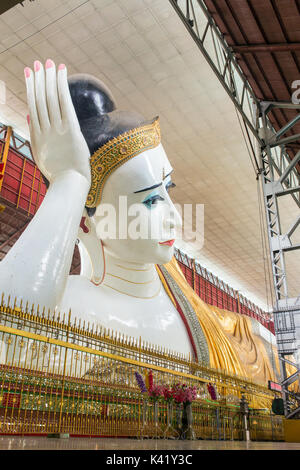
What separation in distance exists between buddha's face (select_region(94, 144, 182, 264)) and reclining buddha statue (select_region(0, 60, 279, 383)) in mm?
13

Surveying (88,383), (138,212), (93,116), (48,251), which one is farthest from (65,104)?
(88,383)

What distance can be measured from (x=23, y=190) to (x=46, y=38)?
4.49 metres

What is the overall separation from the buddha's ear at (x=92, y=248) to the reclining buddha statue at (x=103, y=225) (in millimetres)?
16

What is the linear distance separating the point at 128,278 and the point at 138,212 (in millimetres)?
910

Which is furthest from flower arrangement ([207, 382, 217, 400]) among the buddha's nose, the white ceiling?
the white ceiling

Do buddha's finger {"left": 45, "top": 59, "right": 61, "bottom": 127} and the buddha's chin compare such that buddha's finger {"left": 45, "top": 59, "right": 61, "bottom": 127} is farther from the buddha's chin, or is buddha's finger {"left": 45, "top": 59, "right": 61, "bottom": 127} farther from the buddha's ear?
the buddha's chin

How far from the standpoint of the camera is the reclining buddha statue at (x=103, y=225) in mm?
4324

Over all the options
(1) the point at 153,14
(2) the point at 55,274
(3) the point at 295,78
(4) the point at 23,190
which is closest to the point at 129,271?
(2) the point at 55,274

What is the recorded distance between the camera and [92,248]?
19.4 ft

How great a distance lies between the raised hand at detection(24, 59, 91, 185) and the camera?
187 inches

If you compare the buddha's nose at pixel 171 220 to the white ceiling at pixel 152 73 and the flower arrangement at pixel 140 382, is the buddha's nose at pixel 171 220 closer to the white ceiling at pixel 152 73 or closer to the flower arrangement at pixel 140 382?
the flower arrangement at pixel 140 382

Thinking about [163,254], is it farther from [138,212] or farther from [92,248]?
[92,248]

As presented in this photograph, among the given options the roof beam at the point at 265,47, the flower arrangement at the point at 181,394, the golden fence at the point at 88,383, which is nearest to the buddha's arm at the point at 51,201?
the golden fence at the point at 88,383

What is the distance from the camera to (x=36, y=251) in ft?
13.6
